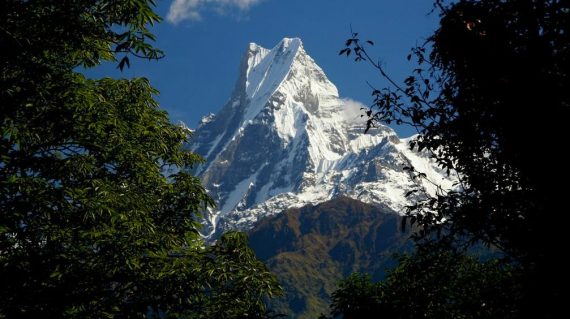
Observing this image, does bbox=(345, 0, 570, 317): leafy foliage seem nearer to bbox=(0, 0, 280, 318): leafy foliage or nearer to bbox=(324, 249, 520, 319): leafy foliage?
bbox=(0, 0, 280, 318): leafy foliage

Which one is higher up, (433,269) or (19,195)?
(433,269)

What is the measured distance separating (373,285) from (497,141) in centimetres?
1381

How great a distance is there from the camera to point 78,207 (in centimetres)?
1136

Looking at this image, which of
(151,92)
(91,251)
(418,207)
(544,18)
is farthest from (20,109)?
(544,18)

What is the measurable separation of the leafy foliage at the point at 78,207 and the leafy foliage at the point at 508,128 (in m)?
4.92

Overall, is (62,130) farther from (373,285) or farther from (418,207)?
(373,285)

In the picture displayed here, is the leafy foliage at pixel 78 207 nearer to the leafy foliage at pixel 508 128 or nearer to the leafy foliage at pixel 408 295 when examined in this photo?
the leafy foliage at pixel 508 128

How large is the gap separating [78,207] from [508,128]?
8895mm

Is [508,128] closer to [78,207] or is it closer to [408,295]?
[78,207]

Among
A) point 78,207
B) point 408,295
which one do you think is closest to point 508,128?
point 78,207

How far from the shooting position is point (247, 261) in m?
12.7

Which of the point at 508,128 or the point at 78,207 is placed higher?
the point at 508,128

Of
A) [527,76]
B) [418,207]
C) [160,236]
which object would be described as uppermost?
[527,76]

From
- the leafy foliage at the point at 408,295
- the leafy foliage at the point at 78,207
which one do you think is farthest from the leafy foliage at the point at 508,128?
the leafy foliage at the point at 408,295
